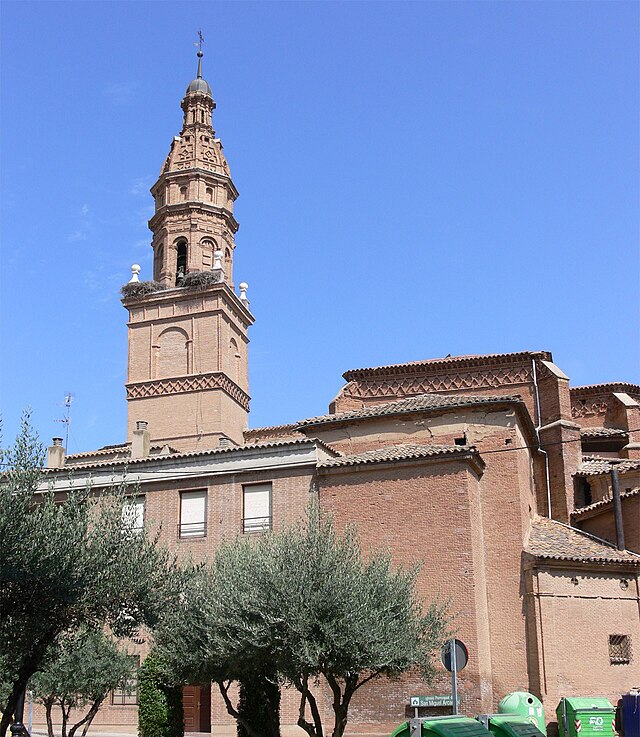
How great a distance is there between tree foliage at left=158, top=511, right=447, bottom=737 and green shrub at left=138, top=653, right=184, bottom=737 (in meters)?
2.49

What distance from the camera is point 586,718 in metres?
19.8

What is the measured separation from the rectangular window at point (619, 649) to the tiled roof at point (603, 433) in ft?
32.8

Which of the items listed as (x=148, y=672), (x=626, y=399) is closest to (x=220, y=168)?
(x=626, y=399)

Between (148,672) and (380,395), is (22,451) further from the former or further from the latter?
(380,395)

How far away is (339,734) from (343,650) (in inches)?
68.2

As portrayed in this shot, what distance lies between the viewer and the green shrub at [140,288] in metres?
41.5

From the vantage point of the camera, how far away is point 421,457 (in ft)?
72.4

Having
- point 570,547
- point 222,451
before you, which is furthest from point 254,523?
point 570,547

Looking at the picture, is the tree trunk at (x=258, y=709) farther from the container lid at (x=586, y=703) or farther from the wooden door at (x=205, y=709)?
the container lid at (x=586, y=703)

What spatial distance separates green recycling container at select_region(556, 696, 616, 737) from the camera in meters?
19.7

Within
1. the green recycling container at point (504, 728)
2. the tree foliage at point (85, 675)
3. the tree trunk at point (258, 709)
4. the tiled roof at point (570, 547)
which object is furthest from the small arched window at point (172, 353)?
the green recycling container at point (504, 728)

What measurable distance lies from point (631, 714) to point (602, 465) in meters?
11.3

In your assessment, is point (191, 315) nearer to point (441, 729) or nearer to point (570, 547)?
point (570, 547)

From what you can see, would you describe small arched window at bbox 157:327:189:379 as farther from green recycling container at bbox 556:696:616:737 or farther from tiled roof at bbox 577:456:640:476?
green recycling container at bbox 556:696:616:737
